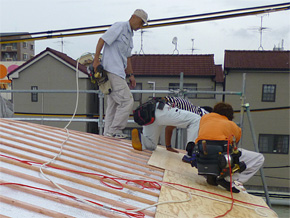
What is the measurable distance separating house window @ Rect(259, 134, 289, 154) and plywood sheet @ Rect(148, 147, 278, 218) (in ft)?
37.4

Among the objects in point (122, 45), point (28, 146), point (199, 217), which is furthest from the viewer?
point (122, 45)

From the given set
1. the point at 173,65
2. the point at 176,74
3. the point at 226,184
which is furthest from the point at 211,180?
the point at 173,65

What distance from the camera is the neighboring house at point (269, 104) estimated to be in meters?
13.2

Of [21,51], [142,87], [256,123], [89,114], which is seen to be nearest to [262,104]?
[256,123]

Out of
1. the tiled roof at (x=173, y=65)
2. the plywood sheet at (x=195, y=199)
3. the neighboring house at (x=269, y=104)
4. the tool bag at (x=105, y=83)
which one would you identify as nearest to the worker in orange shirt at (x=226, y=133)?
the plywood sheet at (x=195, y=199)

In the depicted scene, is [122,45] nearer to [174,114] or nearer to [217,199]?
[174,114]

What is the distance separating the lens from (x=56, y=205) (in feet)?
6.19

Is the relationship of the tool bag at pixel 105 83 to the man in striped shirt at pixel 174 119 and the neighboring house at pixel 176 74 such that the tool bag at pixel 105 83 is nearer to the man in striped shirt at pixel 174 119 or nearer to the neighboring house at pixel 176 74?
the man in striped shirt at pixel 174 119

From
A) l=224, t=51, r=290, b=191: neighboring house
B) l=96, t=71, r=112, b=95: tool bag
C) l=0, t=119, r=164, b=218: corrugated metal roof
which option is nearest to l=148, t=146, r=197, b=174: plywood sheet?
l=0, t=119, r=164, b=218: corrugated metal roof

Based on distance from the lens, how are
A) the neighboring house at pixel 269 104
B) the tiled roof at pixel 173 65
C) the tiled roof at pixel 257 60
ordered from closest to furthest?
the neighboring house at pixel 269 104
the tiled roof at pixel 257 60
the tiled roof at pixel 173 65

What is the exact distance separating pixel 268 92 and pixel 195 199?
1251 centimetres

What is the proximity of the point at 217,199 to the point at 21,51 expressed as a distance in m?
46.7

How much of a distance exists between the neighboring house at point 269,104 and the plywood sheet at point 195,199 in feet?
35.7

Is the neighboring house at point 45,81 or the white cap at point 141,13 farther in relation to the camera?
the neighboring house at point 45,81
